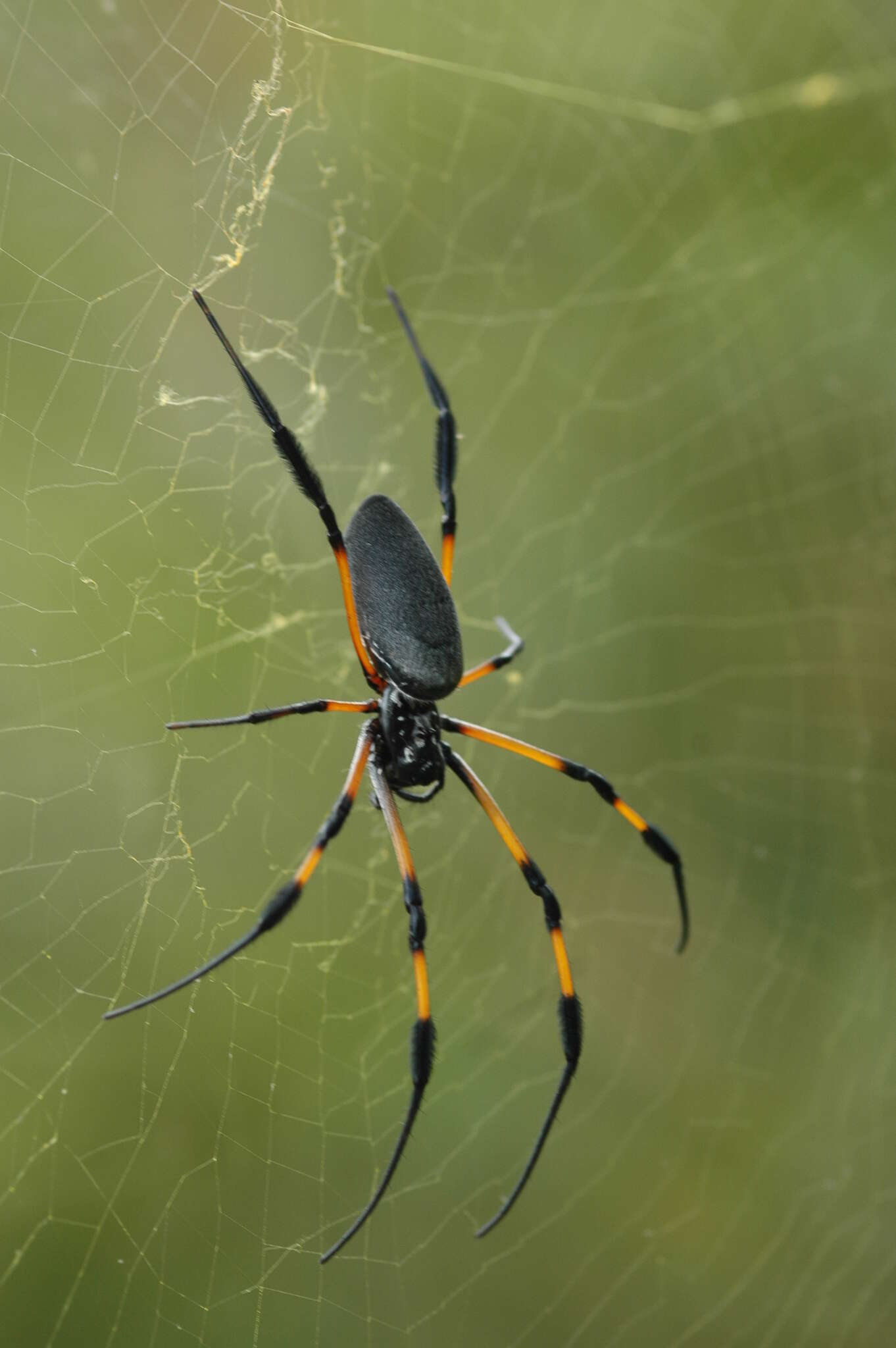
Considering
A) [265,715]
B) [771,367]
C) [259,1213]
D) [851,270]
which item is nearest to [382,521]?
[265,715]

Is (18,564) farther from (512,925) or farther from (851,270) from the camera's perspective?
(851,270)

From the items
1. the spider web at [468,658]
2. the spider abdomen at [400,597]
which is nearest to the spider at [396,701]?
the spider abdomen at [400,597]

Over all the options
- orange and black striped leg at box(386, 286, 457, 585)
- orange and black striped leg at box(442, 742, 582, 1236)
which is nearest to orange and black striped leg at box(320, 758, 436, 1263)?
orange and black striped leg at box(442, 742, 582, 1236)

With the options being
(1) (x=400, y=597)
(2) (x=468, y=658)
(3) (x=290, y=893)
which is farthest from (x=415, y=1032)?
(2) (x=468, y=658)

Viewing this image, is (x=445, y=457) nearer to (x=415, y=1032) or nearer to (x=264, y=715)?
(x=264, y=715)

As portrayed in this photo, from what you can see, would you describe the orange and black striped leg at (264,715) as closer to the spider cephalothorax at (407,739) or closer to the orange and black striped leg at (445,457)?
the spider cephalothorax at (407,739)

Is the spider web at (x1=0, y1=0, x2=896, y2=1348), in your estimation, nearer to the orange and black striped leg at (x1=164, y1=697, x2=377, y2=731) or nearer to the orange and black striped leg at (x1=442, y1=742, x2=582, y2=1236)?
the orange and black striped leg at (x1=164, y1=697, x2=377, y2=731)

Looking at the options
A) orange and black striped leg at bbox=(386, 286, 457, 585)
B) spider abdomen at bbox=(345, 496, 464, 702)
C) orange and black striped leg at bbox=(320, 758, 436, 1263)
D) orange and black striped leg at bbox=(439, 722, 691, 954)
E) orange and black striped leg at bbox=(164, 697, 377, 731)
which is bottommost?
orange and black striped leg at bbox=(320, 758, 436, 1263)

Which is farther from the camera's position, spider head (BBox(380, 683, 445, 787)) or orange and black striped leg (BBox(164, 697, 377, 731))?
spider head (BBox(380, 683, 445, 787))
